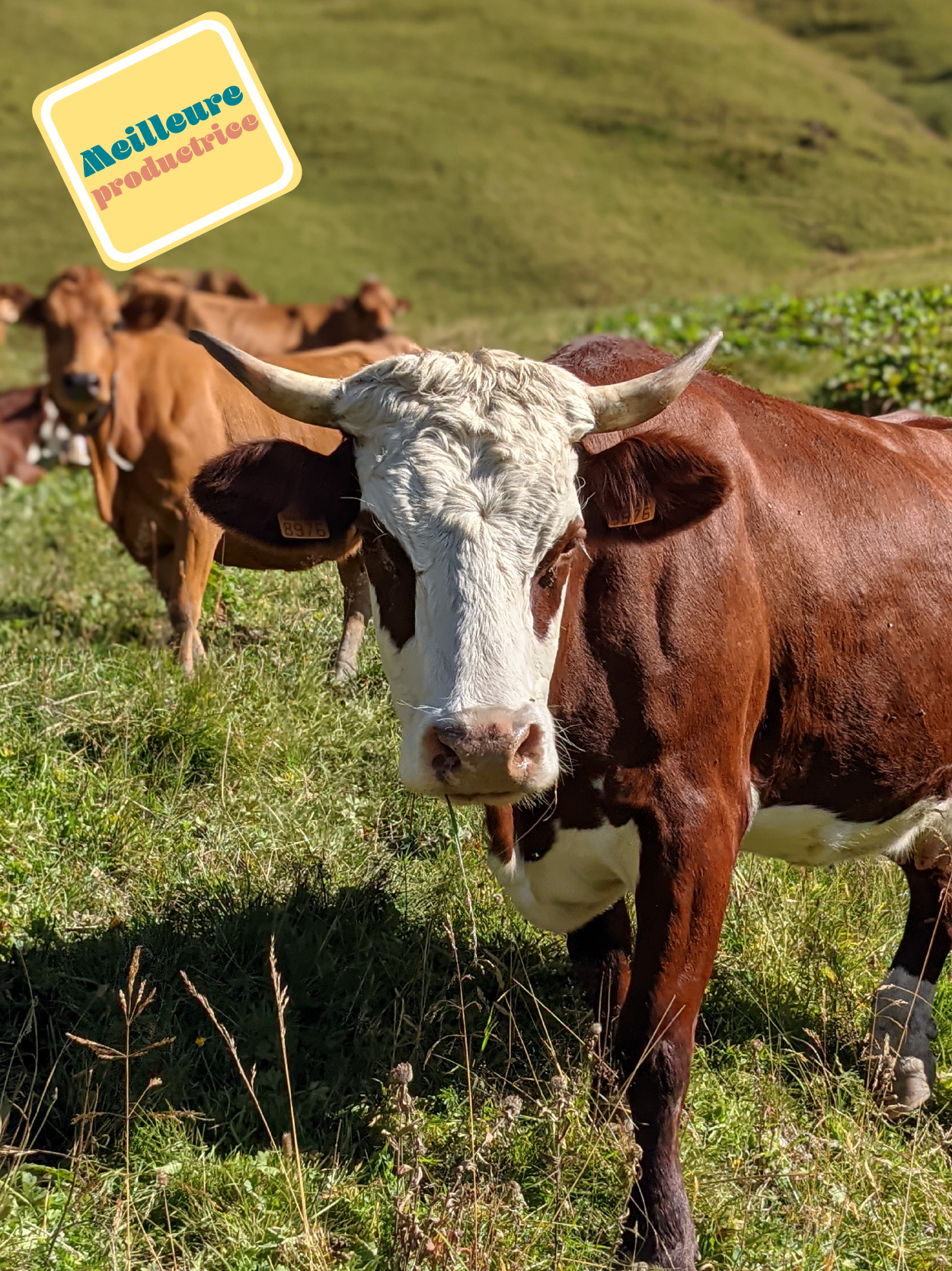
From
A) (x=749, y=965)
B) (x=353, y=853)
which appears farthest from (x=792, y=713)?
(x=353, y=853)

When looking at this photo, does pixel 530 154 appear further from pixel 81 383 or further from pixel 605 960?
pixel 605 960

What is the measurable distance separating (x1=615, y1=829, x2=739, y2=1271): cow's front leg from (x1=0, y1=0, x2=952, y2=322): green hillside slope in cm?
2388

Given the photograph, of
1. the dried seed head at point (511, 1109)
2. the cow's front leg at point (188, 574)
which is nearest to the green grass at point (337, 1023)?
the dried seed head at point (511, 1109)

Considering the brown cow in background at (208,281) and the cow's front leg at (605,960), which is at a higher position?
the cow's front leg at (605,960)

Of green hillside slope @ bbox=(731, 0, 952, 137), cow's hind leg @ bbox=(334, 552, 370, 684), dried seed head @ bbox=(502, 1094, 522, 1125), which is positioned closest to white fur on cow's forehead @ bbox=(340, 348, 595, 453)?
dried seed head @ bbox=(502, 1094, 522, 1125)

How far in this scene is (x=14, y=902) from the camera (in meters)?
4.58

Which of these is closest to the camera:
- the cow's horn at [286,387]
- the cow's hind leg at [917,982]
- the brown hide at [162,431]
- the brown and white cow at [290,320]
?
the cow's horn at [286,387]

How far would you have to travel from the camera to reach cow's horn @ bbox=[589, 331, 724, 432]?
3504 millimetres

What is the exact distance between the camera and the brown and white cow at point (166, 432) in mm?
7520

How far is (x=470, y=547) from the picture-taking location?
10.7ft

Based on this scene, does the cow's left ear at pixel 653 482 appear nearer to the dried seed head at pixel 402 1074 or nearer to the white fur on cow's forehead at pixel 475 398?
the white fur on cow's forehead at pixel 475 398

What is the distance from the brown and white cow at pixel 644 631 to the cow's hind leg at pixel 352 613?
2.48 metres

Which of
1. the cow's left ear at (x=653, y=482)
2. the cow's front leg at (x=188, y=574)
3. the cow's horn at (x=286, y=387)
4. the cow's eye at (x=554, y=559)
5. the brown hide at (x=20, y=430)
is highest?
the cow's horn at (x=286, y=387)

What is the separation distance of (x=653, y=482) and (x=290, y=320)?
20.4 m
